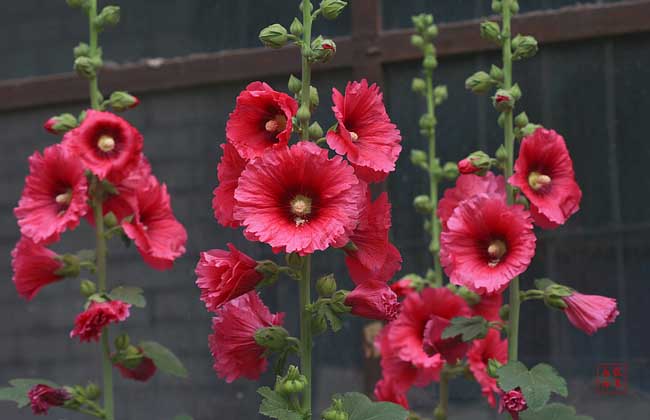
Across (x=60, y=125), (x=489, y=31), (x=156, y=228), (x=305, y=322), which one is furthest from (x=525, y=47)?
(x=60, y=125)

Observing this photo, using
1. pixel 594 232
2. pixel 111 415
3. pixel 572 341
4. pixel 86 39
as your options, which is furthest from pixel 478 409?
pixel 86 39

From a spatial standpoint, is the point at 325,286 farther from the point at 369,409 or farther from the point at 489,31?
the point at 489,31

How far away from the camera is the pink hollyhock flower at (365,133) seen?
144cm

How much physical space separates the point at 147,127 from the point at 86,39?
1.26 ft

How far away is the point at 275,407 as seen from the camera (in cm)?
140

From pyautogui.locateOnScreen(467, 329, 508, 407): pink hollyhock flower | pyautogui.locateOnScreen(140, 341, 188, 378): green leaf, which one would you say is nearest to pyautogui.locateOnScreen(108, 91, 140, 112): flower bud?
pyautogui.locateOnScreen(140, 341, 188, 378): green leaf

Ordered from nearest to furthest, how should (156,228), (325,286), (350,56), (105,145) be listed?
(325,286), (105,145), (156,228), (350,56)

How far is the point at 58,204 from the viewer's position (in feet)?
6.38

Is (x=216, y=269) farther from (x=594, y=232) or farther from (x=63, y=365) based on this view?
(x=63, y=365)

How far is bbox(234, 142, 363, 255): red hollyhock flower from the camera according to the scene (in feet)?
4.50

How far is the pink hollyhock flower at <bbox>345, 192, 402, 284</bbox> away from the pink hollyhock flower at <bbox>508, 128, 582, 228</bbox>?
15.0 inches

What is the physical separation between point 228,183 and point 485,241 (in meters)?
0.51

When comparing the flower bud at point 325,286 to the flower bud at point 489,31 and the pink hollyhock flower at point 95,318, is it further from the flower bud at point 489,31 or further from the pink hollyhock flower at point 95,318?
the flower bud at point 489,31

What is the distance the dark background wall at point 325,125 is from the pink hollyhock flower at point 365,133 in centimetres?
139
